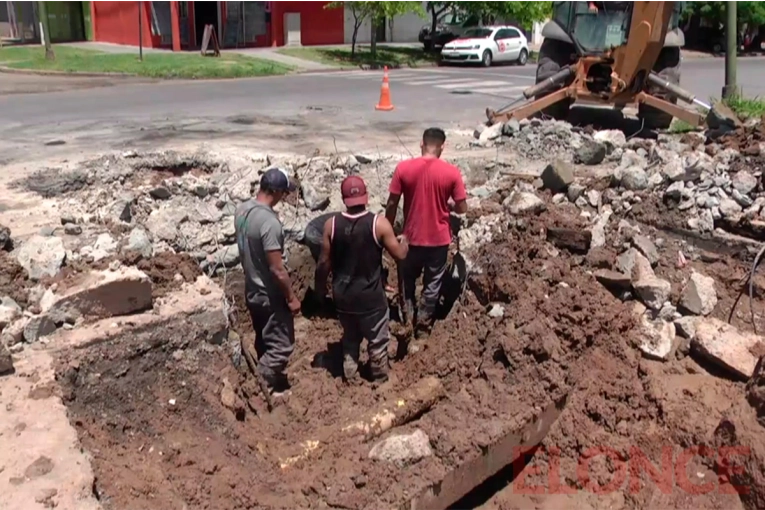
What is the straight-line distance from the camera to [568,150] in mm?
10156

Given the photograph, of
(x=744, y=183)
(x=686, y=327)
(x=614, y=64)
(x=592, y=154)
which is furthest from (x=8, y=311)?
(x=614, y=64)

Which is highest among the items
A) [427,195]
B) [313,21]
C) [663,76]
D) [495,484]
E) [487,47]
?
[313,21]

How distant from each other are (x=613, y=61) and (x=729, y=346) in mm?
6523

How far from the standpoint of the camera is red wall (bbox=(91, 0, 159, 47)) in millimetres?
28797

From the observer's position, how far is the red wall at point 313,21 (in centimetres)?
3089

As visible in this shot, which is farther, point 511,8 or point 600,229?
point 511,8

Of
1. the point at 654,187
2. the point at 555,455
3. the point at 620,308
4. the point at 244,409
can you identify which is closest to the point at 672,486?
the point at 555,455

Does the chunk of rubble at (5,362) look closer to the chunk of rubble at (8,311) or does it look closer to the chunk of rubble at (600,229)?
the chunk of rubble at (8,311)

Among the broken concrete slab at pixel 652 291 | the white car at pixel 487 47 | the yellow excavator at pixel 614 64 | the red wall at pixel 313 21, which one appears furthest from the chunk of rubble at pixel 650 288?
the red wall at pixel 313 21

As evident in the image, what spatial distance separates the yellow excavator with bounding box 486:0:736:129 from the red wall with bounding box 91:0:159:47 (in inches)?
810

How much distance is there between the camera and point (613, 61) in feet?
37.0

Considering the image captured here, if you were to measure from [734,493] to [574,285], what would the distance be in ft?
7.16

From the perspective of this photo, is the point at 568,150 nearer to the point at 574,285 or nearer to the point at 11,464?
the point at 574,285

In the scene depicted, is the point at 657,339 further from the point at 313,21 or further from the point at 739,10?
the point at 739,10
